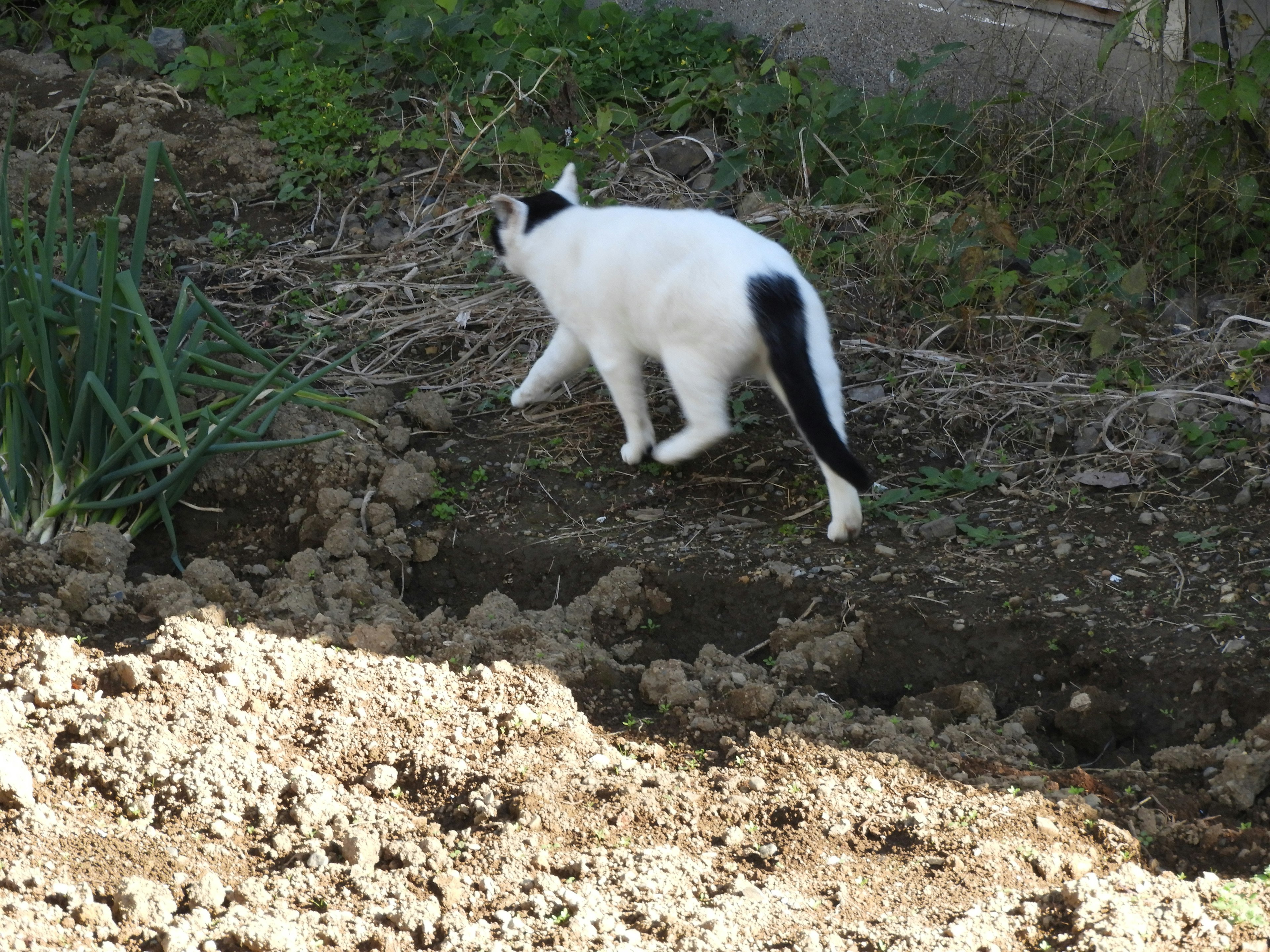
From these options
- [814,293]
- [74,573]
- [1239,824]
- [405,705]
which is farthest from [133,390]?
[1239,824]

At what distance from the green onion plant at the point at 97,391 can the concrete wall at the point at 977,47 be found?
3041 mm

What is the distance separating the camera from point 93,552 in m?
2.92

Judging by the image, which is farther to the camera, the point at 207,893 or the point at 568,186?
the point at 568,186

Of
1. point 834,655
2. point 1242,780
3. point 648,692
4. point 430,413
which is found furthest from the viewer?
point 430,413

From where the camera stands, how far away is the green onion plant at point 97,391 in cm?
293

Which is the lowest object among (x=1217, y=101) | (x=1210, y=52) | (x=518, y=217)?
(x=518, y=217)

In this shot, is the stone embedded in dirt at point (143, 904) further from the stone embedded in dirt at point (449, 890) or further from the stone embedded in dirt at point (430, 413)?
the stone embedded in dirt at point (430, 413)

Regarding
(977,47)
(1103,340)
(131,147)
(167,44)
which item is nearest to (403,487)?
(1103,340)

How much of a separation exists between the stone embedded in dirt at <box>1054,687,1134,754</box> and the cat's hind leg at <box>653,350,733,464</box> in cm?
108

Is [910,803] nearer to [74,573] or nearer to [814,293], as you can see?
[814,293]

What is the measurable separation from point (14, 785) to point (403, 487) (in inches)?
58.3

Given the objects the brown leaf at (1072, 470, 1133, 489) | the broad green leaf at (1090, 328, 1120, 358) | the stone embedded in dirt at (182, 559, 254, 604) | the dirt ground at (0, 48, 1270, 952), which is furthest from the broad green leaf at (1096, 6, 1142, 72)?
the stone embedded in dirt at (182, 559, 254, 604)

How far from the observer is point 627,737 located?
2422 millimetres

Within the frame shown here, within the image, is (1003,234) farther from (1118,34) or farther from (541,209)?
(541,209)
